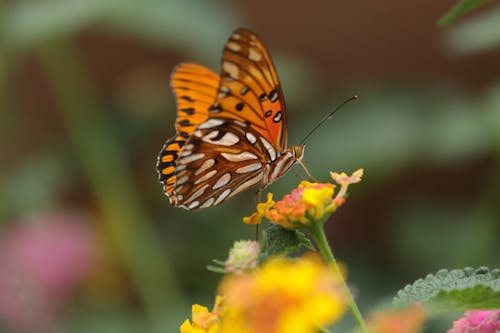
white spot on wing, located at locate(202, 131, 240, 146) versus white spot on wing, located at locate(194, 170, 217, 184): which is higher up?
white spot on wing, located at locate(202, 131, 240, 146)

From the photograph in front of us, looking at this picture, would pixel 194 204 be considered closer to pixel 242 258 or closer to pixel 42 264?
pixel 242 258

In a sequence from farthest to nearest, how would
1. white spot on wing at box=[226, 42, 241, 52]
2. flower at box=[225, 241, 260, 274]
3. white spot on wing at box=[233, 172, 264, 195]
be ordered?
white spot on wing at box=[233, 172, 264, 195] < white spot on wing at box=[226, 42, 241, 52] < flower at box=[225, 241, 260, 274]

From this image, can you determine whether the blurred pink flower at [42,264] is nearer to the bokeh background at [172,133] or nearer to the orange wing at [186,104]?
the bokeh background at [172,133]

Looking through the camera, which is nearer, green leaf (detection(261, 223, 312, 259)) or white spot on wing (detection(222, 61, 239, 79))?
green leaf (detection(261, 223, 312, 259))

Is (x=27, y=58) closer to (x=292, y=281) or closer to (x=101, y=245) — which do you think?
(x=101, y=245)

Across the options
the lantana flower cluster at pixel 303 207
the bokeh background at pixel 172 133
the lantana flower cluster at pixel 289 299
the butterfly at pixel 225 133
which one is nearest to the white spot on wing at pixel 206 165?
the butterfly at pixel 225 133

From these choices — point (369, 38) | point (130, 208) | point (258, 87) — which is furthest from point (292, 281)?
point (369, 38)

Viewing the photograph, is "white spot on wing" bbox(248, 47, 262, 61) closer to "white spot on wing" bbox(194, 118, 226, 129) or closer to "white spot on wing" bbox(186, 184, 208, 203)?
"white spot on wing" bbox(194, 118, 226, 129)

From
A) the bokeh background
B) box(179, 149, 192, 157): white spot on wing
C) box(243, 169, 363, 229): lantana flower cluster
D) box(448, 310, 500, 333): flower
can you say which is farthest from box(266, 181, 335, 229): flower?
the bokeh background
